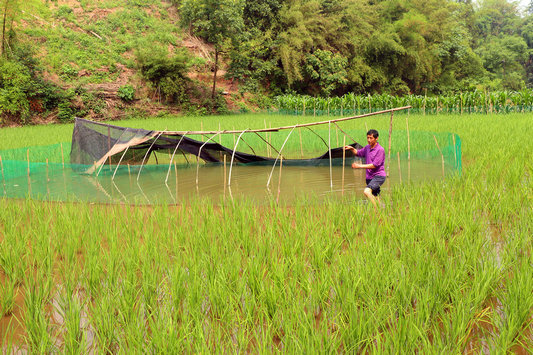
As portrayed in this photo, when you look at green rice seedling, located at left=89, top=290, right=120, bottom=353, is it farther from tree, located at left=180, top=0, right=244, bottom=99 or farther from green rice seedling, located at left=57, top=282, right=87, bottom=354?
tree, located at left=180, top=0, right=244, bottom=99

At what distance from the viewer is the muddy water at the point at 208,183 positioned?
5.05m

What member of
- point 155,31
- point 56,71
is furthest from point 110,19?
point 56,71

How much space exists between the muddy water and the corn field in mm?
10349

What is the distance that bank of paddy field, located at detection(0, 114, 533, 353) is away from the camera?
1.78 m

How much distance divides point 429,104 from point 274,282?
17.7 meters

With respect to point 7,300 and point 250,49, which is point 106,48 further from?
point 7,300

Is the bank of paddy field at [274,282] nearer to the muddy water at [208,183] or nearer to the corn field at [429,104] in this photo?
the muddy water at [208,183]

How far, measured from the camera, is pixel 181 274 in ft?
7.48

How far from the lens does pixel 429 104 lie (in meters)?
17.9

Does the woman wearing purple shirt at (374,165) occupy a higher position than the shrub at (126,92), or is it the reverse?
the shrub at (126,92)

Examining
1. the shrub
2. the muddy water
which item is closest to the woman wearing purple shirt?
the muddy water

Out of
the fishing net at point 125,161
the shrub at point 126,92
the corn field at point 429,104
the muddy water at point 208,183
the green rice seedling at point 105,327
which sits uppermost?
the shrub at point 126,92

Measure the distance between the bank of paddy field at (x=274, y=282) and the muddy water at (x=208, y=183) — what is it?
1.13m

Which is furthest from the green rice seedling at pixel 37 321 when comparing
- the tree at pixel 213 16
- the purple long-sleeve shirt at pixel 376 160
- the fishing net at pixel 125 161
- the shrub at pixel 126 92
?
the tree at pixel 213 16
